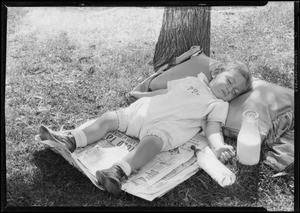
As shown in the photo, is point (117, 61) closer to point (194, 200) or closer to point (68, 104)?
point (68, 104)

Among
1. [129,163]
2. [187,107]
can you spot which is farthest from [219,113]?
[129,163]

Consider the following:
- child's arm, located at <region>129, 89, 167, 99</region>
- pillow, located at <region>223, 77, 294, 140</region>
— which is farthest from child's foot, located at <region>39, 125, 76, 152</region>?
pillow, located at <region>223, 77, 294, 140</region>

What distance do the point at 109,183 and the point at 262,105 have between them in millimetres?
1336

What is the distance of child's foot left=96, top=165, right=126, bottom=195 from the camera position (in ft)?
10.5

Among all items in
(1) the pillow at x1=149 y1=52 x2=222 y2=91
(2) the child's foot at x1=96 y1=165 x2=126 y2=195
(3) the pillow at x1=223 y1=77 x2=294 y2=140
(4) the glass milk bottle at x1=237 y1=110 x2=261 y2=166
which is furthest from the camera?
(1) the pillow at x1=149 y1=52 x2=222 y2=91

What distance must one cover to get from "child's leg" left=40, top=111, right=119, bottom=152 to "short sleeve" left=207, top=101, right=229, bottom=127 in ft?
2.38

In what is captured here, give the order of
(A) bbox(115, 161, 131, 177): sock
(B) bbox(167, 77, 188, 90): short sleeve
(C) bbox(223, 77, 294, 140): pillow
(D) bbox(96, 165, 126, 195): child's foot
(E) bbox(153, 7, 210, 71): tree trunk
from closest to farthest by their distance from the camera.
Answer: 1. (D) bbox(96, 165, 126, 195): child's foot
2. (A) bbox(115, 161, 131, 177): sock
3. (C) bbox(223, 77, 294, 140): pillow
4. (B) bbox(167, 77, 188, 90): short sleeve
5. (E) bbox(153, 7, 210, 71): tree trunk

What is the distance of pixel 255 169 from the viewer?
11.4 feet

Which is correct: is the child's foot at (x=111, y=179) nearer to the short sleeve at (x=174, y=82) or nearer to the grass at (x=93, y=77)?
the grass at (x=93, y=77)

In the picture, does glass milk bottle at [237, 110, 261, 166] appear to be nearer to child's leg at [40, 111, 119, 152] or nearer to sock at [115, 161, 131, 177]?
sock at [115, 161, 131, 177]

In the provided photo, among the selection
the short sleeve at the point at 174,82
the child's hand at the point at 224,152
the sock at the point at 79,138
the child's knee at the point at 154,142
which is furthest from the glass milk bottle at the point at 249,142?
the sock at the point at 79,138

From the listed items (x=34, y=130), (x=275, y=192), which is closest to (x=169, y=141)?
(x=275, y=192)

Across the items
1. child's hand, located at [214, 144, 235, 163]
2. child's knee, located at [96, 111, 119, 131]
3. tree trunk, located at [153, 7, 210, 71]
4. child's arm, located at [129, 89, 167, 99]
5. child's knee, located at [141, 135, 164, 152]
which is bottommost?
child's hand, located at [214, 144, 235, 163]

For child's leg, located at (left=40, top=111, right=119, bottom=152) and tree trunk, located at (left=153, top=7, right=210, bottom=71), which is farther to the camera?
tree trunk, located at (left=153, top=7, right=210, bottom=71)
